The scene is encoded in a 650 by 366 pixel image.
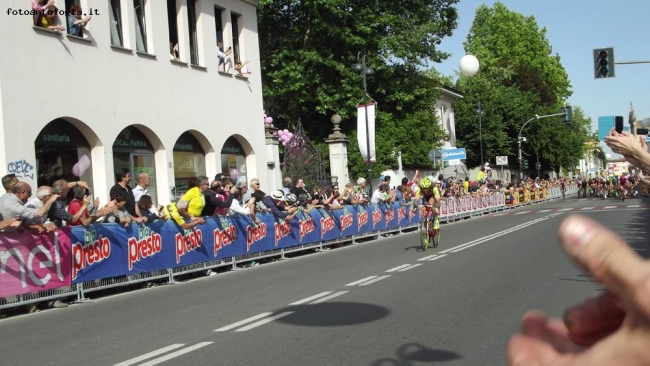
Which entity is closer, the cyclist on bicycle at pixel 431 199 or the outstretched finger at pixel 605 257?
the outstretched finger at pixel 605 257

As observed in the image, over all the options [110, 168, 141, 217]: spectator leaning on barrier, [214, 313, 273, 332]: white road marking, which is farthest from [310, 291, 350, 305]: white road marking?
[110, 168, 141, 217]: spectator leaning on barrier

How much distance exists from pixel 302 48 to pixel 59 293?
2723 centimetres

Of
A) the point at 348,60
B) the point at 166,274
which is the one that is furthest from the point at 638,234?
the point at 348,60

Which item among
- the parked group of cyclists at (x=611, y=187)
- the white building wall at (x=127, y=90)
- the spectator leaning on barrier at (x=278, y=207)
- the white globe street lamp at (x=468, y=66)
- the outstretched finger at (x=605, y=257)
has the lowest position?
the parked group of cyclists at (x=611, y=187)

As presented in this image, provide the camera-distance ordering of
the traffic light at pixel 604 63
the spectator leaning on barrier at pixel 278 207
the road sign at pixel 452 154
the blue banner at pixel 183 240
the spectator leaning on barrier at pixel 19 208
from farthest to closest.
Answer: the road sign at pixel 452 154, the traffic light at pixel 604 63, the spectator leaning on barrier at pixel 278 207, the blue banner at pixel 183 240, the spectator leaning on barrier at pixel 19 208

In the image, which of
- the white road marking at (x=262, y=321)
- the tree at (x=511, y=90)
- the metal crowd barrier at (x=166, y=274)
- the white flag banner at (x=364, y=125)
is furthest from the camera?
the tree at (x=511, y=90)

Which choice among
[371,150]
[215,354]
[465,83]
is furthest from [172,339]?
[465,83]

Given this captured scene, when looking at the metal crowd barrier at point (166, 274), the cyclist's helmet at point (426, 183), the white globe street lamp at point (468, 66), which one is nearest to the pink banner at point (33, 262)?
the metal crowd barrier at point (166, 274)

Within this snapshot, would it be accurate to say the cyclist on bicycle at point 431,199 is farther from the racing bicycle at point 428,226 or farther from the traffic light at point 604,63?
the traffic light at point 604,63

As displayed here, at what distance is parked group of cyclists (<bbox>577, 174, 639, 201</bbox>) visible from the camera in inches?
1986

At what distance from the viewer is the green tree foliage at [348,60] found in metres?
34.8

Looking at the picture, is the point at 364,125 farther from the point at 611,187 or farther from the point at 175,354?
the point at 611,187

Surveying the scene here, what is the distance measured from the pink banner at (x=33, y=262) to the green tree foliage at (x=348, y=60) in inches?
918

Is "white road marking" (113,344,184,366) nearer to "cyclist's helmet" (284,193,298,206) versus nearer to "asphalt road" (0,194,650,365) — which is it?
"asphalt road" (0,194,650,365)
